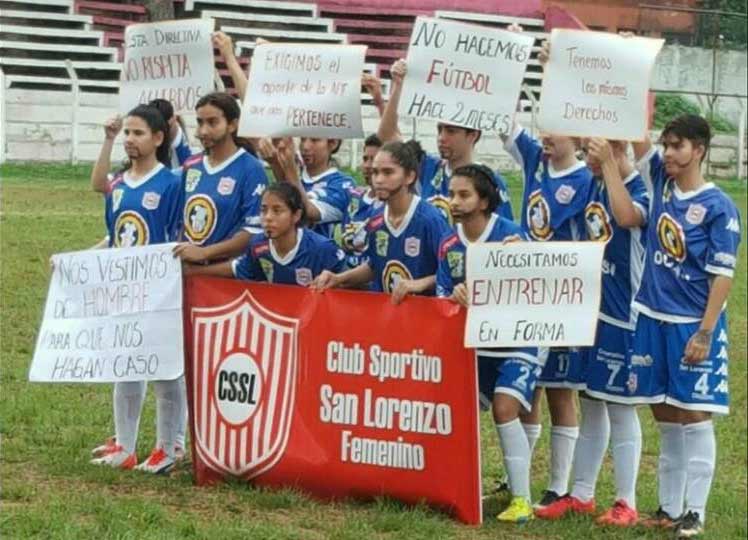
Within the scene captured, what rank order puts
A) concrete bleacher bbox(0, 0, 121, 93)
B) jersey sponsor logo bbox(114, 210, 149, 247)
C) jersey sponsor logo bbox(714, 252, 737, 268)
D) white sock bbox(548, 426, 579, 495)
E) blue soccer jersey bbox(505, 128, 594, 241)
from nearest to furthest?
jersey sponsor logo bbox(714, 252, 737, 268) < blue soccer jersey bbox(505, 128, 594, 241) < white sock bbox(548, 426, 579, 495) < jersey sponsor logo bbox(114, 210, 149, 247) < concrete bleacher bbox(0, 0, 121, 93)

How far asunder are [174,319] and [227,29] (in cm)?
1121

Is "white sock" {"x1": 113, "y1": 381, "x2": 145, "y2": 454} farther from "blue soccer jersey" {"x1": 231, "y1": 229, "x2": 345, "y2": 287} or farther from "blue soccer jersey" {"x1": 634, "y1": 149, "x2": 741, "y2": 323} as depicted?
"blue soccer jersey" {"x1": 634, "y1": 149, "x2": 741, "y2": 323}

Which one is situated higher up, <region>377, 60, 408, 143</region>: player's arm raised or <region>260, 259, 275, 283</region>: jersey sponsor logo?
<region>377, 60, 408, 143</region>: player's arm raised

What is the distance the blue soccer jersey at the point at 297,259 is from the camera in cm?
804

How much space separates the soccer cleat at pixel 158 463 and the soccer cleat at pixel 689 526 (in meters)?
2.48

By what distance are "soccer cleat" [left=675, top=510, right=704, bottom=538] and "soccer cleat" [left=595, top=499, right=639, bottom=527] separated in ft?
0.79

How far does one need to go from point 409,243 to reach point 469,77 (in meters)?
0.87

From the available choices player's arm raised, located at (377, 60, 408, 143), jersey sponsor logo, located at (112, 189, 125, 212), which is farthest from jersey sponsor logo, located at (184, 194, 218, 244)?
player's arm raised, located at (377, 60, 408, 143)

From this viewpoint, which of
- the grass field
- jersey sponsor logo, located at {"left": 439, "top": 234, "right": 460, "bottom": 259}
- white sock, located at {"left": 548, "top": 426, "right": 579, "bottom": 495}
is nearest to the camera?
the grass field

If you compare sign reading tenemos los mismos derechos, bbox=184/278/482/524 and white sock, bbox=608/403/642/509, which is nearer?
sign reading tenemos los mismos derechos, bbox=184/278/482/524

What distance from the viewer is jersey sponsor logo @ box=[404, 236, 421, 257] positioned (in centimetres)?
777

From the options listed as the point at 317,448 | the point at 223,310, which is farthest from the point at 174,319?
the point at 317,448

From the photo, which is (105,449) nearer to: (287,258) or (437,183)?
(287,258)

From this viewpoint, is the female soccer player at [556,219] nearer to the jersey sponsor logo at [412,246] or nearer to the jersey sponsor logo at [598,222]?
the jersey sponsor logo at [598,222]
